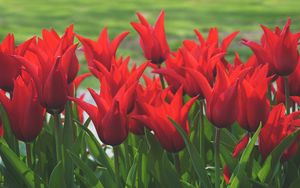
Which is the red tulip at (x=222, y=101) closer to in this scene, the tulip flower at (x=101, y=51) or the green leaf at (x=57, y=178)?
the green leaf at (x=57, y=178)

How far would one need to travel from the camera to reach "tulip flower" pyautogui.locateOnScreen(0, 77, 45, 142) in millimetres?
2082

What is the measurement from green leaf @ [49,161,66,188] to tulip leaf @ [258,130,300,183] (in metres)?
0.52

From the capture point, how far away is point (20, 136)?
6.86 feet

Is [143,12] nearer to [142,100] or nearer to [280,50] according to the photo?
[280,50]

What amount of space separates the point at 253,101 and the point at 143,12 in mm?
9297

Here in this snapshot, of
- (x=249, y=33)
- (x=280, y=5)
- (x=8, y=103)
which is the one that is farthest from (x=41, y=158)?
(x=280, y=5)

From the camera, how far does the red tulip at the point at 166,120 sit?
201cm

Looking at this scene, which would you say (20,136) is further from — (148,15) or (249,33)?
(148,15)

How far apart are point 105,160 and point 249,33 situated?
760cm

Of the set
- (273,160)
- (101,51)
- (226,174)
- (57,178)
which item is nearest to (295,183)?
(273,160)

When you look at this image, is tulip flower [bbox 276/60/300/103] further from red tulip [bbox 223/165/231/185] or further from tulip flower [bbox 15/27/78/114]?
tulip flower [bbox 15/27/78/114]

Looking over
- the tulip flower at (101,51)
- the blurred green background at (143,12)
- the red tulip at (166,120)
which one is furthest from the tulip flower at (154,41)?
the blurred green background at (143,12)

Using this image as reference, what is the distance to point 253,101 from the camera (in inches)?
78.6

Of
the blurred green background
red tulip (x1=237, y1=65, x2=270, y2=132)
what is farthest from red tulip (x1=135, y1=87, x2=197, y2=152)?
the blurred green background
